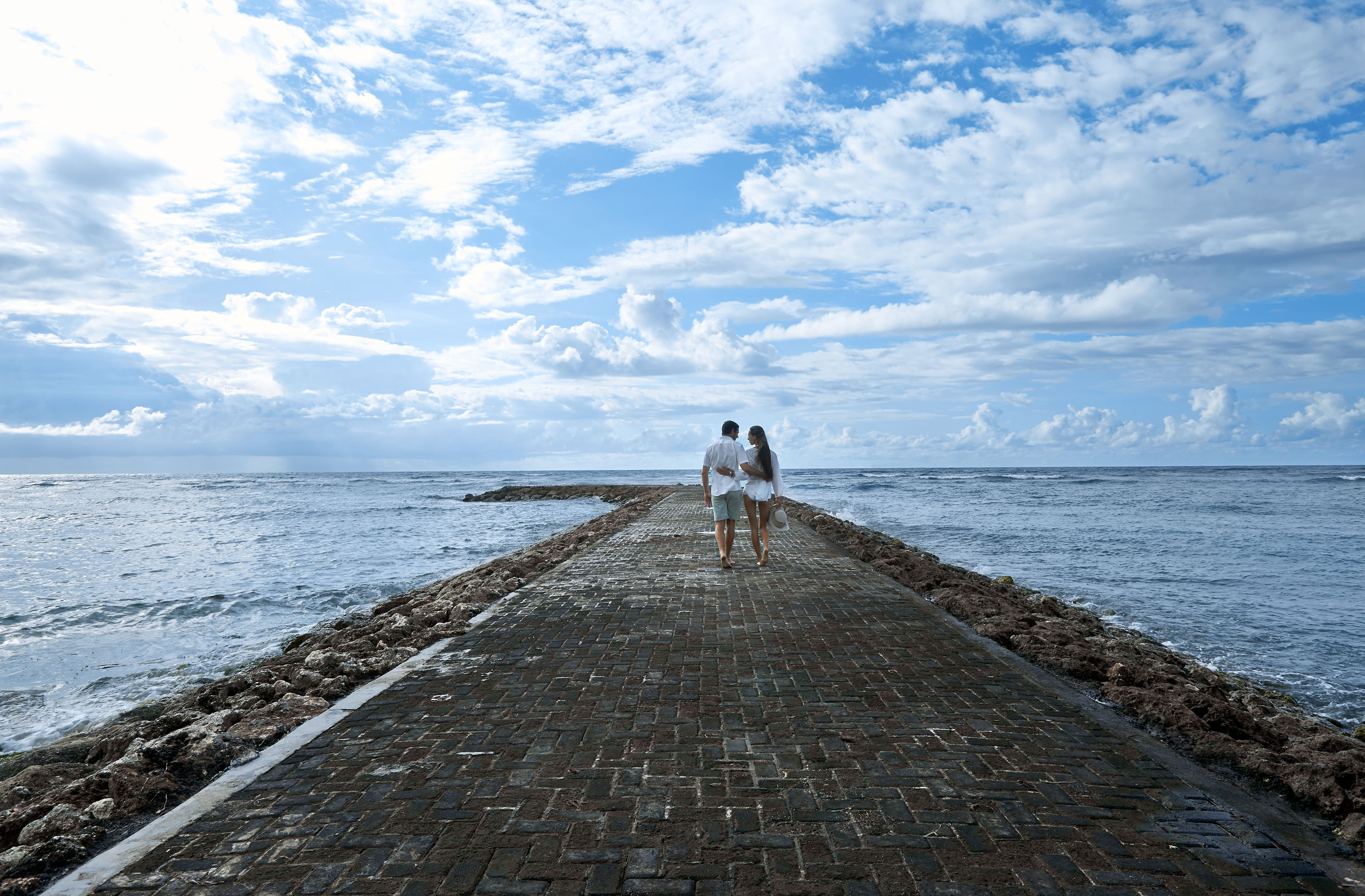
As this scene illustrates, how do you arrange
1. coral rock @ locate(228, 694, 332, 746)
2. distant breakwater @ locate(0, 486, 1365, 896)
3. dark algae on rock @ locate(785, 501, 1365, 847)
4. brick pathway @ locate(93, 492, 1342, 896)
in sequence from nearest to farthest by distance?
brick pathway @ locate(93, 492, 1342, 896) → distant breakwater @ locate(0, 486, 1365, 896) → dark algae on rock @ locate(785, 501, 1365, 847) → coral rock @ locate(228, 694, 332, 746)

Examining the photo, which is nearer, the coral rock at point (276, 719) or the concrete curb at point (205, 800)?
the concrete curb at point (205, 800)

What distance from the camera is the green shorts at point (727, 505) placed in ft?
33.0

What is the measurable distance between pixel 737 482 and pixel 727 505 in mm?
370

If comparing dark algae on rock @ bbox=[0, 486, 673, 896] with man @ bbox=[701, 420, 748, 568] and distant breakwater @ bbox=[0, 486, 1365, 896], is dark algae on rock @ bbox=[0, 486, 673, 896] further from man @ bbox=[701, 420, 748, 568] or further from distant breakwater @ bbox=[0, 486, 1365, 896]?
man @ bbox=[701, 420, 748, 568]

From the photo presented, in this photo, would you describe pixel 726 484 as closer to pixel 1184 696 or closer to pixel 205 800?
pixel 1184 696

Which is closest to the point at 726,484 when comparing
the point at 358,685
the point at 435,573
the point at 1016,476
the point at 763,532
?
the point at 763,532

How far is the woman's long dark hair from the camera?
998 cm

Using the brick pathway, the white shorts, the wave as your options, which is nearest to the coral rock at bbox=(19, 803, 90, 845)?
the brick pathway

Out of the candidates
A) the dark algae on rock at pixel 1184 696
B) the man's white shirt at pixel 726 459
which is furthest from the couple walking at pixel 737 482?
the dark algae on rock at pixel 1184 696

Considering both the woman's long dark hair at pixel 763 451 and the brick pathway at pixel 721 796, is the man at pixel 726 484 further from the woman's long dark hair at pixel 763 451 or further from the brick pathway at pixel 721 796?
the brick pathway at pixel 721 796

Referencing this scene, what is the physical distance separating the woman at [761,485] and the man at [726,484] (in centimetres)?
13

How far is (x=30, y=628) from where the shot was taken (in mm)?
10695

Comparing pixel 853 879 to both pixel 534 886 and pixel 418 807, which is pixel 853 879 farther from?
pixel 418 807

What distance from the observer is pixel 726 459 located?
32.5ft
